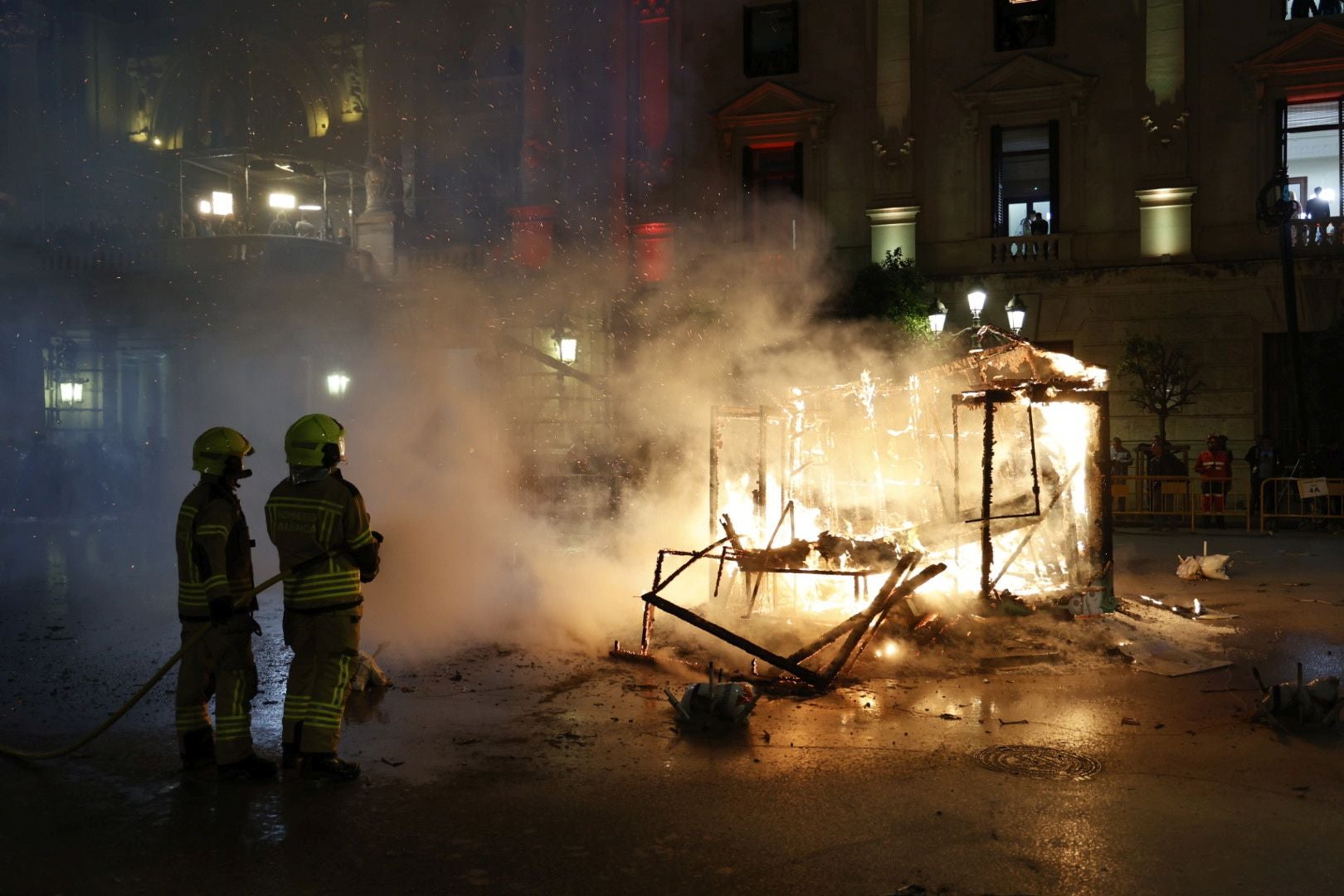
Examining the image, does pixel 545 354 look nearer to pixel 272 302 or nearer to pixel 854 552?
pixel 272 302

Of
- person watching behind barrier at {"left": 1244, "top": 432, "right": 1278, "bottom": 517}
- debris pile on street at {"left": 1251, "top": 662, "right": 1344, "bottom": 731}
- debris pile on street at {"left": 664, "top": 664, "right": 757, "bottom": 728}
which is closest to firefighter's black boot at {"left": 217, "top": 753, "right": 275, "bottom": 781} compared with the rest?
debris pile on street at {"left": 664, "top": 664, "right": 757, "bottom": 728}

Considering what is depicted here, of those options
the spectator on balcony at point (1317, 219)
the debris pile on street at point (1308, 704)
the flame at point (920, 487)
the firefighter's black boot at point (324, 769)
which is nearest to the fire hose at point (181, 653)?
the firefighter's black boot at point (324, 769)

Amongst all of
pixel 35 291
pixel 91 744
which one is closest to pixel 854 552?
pixel 91 744

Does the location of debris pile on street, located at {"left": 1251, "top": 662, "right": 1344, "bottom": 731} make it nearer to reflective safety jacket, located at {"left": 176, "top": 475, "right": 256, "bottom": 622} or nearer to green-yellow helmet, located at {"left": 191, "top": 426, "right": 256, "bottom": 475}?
reflective safety jacket, located at {"left": 176, "top": 475, "right": 256, "bottom": 622}

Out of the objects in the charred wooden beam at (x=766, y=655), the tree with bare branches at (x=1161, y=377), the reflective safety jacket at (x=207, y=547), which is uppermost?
the tree with bare branches at (x=1161, y=377)

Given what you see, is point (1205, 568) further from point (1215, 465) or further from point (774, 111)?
point (774, 111)

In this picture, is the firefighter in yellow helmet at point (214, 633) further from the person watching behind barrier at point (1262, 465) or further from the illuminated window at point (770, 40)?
the illuminated window at point (770, 40)

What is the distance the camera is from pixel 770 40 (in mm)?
22484

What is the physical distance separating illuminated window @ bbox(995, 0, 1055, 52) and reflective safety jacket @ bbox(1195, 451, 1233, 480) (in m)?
8.77

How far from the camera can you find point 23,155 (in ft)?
93.4

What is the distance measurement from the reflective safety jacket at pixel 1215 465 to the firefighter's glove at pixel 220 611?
16.6 meters

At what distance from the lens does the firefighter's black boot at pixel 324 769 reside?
5.00m

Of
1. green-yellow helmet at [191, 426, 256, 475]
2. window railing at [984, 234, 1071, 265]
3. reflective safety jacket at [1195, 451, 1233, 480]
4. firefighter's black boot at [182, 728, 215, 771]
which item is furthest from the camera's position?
window railing at [984, 234, 1071, 265]

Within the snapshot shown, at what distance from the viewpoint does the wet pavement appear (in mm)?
3959
